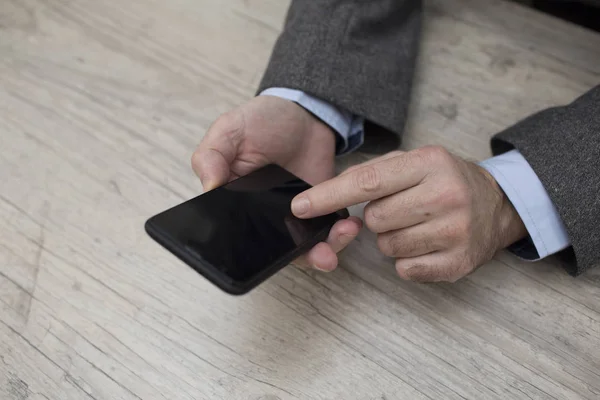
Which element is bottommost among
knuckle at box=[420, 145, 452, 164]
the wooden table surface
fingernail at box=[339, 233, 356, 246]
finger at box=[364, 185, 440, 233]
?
the wooden table surface

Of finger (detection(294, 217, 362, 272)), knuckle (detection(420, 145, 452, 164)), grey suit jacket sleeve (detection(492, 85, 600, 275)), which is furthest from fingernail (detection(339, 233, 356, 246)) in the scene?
grey suit jacket sleeve (detection(492, 85, 600, 275))

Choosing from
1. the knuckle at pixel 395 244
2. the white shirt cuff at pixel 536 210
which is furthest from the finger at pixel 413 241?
the white shirt cuff at pixel 536 210

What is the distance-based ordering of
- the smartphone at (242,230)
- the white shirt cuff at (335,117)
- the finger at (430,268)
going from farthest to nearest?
the white shirt cuff at (335,117) < the finger at (430,268) < the smartphone at (242,230)

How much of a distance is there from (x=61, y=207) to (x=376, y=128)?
0.40 meters

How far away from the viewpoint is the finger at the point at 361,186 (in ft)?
1.58

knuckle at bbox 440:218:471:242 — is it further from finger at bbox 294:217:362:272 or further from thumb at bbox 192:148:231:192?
thumb at bbox 192:148:231:192

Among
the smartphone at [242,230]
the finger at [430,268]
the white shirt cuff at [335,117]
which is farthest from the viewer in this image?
the white shirt cuff at [335,117]

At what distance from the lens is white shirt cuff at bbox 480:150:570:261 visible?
544mm

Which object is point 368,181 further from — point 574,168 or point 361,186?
point 574,168

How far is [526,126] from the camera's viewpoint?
1.93 ft

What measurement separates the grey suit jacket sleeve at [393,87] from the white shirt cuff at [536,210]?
0.05 ft

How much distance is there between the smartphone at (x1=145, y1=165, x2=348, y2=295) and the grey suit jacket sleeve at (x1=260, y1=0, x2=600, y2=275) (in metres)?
0.17

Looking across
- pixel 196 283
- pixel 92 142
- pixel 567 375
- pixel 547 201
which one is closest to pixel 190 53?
pixel 92 142

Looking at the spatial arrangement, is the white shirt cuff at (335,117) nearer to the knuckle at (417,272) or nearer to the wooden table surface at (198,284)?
the wooden table surface at (198,284)
